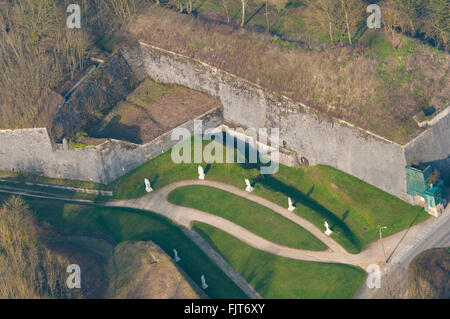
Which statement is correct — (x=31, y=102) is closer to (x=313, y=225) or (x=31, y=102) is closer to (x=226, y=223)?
(x=226, y=223)

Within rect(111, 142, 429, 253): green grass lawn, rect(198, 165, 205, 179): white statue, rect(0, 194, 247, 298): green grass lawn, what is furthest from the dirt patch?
rect(0, 194, 247, 298): green grass lawn

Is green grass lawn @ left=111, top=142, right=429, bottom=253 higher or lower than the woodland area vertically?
lower

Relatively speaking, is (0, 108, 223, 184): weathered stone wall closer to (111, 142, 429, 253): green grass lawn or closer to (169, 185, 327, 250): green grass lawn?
(111, 142, 429, 253): green grass lawn

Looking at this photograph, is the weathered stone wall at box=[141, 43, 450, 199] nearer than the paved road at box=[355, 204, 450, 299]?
No

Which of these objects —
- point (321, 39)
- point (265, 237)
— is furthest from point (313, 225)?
point (321, 39)

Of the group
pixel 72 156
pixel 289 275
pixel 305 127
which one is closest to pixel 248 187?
pixel 305 127

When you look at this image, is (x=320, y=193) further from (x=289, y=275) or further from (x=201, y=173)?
(x=201, y=173)
